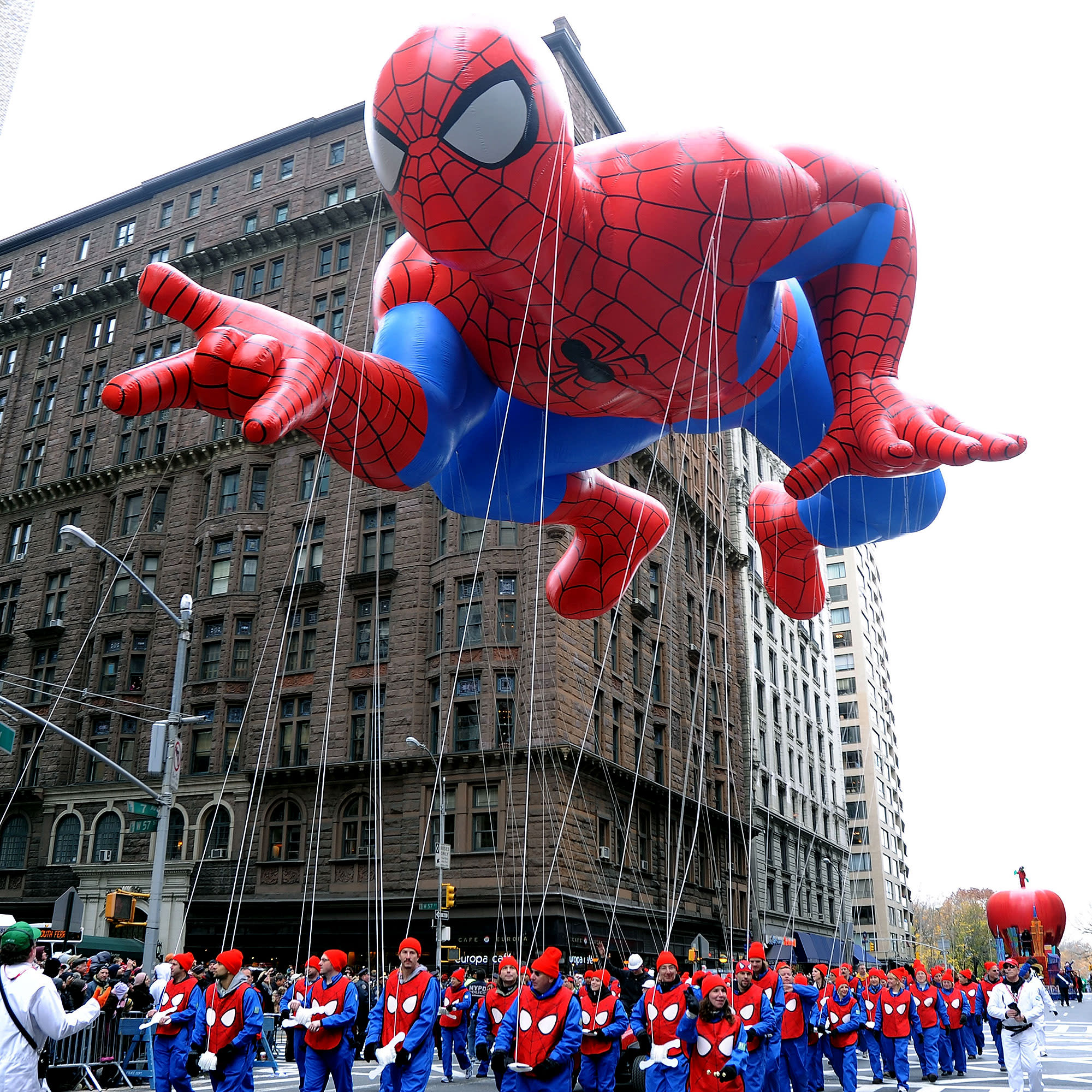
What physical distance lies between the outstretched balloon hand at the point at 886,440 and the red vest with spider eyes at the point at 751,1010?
544 centimetres

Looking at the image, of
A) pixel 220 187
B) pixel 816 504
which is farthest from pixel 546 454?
pixel 220 187

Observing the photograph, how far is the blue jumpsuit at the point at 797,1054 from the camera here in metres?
12.2

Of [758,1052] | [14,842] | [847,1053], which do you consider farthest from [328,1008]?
[14,842]

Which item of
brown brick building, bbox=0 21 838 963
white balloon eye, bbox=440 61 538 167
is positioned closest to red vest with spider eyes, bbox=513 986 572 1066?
white balloon eye, bbox=440 61 538 167

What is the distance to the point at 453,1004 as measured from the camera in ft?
56.8

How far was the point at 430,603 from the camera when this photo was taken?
33000 millimetres

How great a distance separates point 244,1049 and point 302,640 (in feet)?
84.8

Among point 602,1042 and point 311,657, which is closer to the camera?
point 602,1042

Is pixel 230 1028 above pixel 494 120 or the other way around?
the other way around

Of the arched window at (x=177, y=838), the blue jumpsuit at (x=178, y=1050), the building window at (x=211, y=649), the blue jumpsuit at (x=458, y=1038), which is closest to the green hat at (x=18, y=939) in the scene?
the blue jumpsuit at (x=178, y=1050)

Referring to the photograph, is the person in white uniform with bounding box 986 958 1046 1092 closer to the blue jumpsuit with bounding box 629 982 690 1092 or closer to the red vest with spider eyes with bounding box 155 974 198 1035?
the blue jumpsuit with bounding box 629 982 690 1092

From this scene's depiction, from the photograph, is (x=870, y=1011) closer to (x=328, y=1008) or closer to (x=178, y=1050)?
(x=328, y=1008)

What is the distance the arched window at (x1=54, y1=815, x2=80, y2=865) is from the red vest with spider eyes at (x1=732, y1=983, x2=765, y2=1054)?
30896mm

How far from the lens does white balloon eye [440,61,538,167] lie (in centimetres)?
559
